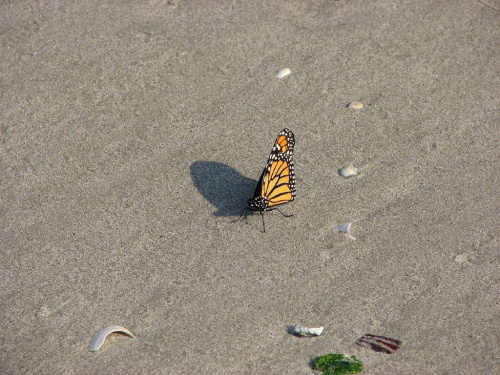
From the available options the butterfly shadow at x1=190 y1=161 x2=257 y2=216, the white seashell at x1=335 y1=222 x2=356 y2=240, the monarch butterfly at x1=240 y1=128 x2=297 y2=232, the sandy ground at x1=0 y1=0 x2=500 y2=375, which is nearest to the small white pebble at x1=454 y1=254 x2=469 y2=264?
the sandy ground at x1=0 y1=0 x2=500 y2=375

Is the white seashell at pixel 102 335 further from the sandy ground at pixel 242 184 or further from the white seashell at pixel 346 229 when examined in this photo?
the white seashell at pixel 346 229

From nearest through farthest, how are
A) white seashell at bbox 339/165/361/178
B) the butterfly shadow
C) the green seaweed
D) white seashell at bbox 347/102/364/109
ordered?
the green seaweed → the butterfly shadow → white seashell at bbox 339/165/361/178 → white seashell at bbox 347/102/364/109

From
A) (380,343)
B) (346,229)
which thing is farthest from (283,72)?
(380,343)

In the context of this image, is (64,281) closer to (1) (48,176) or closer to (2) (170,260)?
(2) (170,260)

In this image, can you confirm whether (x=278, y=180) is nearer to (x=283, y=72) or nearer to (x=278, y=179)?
(x=278, y=179)

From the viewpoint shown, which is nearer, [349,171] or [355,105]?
[349,171]

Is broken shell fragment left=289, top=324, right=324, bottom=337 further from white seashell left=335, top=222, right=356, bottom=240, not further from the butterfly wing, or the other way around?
the butterfly wing
